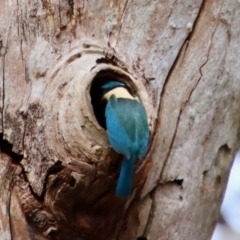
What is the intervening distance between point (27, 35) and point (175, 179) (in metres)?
0.74

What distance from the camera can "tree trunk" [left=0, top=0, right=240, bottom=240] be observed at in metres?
2.21

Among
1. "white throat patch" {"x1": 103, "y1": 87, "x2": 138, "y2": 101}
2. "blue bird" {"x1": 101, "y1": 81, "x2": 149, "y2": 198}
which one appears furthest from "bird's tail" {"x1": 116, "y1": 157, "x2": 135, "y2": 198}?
"white throat patch" {"x1": 103, "y1": 87, "x2": 138, "y2": 101}

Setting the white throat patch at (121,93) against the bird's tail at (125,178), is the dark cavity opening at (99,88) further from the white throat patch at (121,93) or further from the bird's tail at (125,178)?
the bird's tail at (125,178)

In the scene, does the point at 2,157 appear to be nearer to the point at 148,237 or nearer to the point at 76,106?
the point at 76,106

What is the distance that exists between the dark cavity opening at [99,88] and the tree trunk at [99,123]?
1 cm

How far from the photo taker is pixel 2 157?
7.43ft

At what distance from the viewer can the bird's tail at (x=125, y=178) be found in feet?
7.00

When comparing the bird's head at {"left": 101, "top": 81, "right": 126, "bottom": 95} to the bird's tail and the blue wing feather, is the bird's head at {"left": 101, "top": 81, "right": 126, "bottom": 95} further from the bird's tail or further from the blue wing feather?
the bird's tail

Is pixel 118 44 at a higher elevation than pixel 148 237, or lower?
higher

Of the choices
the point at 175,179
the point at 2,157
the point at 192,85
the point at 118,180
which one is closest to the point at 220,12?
the point at 192,85

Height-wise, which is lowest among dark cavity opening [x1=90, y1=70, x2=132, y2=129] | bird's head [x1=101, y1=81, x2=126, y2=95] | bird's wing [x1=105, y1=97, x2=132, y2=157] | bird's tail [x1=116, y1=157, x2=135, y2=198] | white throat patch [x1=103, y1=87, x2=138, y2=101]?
bird's tail [x1=116, y1=157, x2=135, y2=198]

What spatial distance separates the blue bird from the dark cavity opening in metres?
0.02

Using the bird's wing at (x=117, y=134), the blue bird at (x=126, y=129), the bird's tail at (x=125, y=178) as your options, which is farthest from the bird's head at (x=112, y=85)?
the bird's tail at (x=125, y=178)

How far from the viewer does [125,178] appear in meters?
2.14
